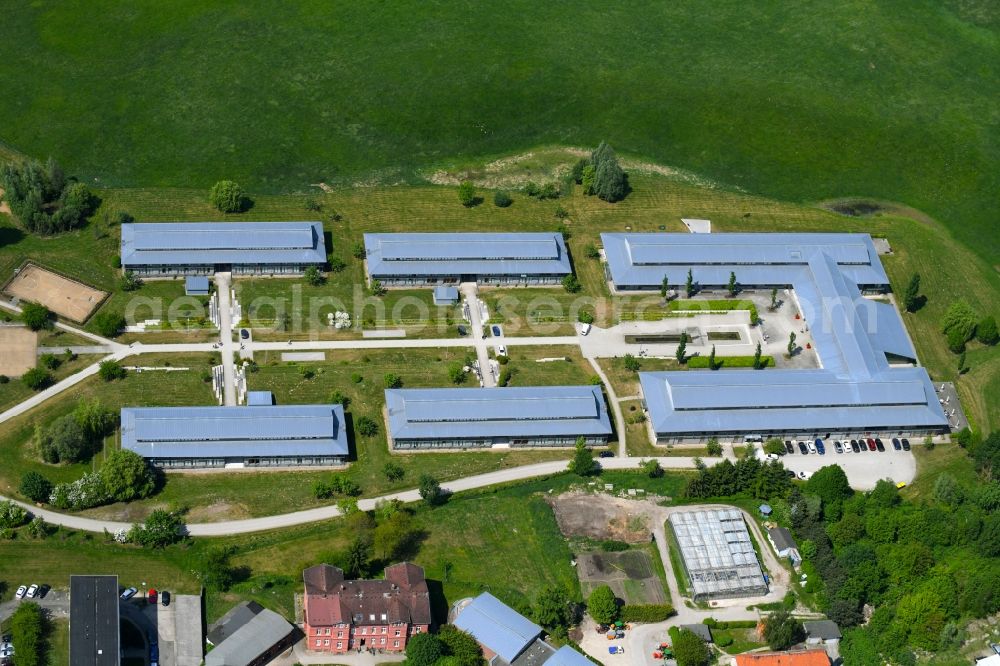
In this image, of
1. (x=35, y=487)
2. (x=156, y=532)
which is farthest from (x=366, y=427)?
(x=35, y=487)

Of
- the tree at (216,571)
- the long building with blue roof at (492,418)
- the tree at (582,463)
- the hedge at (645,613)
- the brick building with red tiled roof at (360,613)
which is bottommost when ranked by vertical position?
the hedge at (645,613)

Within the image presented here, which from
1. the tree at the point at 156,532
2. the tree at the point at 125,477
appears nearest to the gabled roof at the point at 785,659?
the tree at the point at 156,532

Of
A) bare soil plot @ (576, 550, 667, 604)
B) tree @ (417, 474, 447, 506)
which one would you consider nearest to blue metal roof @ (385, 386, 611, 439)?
tree @ (417, 474, 447, 506)

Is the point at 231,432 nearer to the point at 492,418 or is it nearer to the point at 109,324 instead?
the point at 109,324

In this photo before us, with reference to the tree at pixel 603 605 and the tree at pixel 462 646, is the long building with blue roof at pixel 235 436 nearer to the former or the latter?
the tree at pixel 462 646

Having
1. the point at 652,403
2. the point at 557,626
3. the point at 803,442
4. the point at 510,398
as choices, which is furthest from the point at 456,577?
the point at 803,442

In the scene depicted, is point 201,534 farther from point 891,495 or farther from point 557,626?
point 891,495

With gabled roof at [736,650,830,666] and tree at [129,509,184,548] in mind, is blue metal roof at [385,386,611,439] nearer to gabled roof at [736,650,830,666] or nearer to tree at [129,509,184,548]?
tree at [129,509,184,548]
